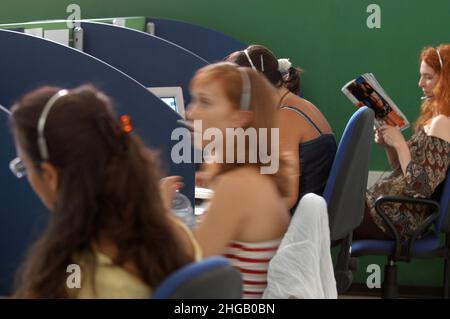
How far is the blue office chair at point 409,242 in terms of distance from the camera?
289cm

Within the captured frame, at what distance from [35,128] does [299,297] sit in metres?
0.57

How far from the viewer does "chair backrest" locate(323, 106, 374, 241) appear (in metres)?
2.38

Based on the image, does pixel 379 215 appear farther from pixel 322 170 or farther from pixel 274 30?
pixel 274 30

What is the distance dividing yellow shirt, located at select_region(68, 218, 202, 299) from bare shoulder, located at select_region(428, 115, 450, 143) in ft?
7.01

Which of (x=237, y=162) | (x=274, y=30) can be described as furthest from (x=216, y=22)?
(x=237, y=162)

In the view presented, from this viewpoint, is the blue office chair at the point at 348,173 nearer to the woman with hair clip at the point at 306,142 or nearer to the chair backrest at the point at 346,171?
the chair backrest at the point at 346,171

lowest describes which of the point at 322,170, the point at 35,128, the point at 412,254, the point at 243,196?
the point at 412,254

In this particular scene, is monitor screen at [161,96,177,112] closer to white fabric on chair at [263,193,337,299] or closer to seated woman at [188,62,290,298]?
seated woman at [188,62,290,298]

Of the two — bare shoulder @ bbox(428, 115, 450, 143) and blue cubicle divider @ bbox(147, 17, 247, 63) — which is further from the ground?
blue cubicle divider @ bbox(147, 17, 247, 63)

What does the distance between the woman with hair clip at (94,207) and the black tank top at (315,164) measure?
56.6 inches

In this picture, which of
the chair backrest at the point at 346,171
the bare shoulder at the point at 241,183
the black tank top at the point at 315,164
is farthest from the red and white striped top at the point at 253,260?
the black tank top at the point at 315,164

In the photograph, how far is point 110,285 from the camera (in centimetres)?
104

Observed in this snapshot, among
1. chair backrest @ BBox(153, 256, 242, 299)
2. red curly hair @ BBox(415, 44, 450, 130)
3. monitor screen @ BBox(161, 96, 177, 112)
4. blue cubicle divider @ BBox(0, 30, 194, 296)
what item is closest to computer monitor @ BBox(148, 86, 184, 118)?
monitor screen @ BBox(161, 96, 177, 112)

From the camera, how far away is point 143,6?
4062 mm
